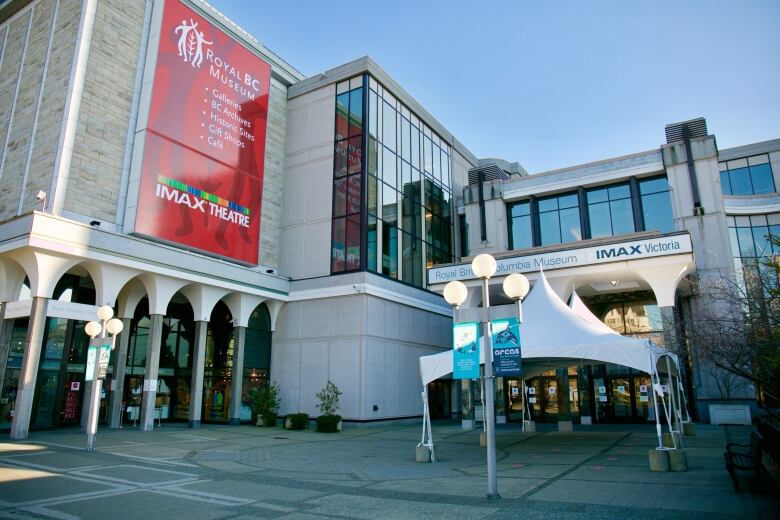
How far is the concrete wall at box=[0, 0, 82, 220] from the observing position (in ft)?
70.1

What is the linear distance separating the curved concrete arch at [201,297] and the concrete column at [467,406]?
499 inches

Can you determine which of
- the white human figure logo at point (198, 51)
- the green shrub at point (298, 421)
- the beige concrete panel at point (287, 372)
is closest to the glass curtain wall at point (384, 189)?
the beige concrete panel at point (287, 372)

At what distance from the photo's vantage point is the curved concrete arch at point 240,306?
26250 millimetres

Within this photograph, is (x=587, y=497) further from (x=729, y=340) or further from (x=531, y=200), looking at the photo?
(x=531, y=200)

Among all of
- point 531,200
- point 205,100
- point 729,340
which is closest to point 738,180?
point 531,200

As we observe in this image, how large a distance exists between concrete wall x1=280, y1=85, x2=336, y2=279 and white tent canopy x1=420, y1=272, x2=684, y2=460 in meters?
13.7

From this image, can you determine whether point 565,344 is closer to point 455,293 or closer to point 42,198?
point 455,293

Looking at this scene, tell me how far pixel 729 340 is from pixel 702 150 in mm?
14536

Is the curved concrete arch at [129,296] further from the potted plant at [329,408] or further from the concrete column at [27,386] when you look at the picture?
the potted plant at [329,408]

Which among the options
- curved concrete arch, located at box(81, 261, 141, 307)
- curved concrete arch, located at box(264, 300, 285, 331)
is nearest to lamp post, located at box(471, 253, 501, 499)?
curved concrete arch, located at box(81, 261, 141, 307)

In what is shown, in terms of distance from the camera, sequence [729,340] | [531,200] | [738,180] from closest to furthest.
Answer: [729,340] < [531,200] < [738,180]

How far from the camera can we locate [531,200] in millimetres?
32219

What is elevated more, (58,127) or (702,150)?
(702,150)

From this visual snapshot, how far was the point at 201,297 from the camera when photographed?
24578 mm
